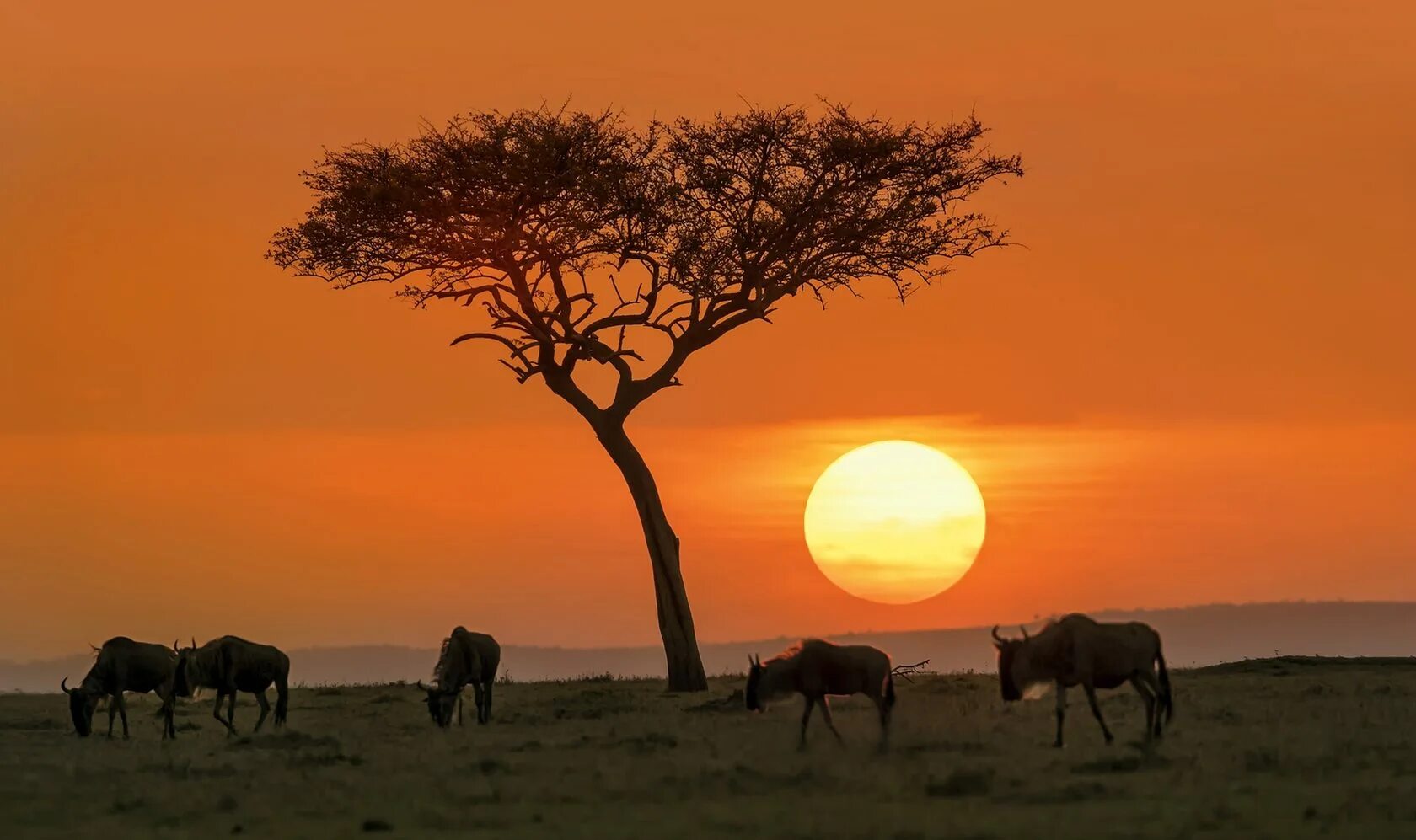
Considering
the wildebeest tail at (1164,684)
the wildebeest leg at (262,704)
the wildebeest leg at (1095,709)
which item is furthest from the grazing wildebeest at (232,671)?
the wildebeest tail at (1164,684)

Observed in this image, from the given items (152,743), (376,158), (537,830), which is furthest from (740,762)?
(376,158)

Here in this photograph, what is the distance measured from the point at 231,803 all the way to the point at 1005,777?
32.5 ft

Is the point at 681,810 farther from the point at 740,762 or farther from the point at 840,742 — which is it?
the point at 840,742

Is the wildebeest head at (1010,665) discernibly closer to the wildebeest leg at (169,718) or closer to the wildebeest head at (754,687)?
the wildebeest head at (754,687)

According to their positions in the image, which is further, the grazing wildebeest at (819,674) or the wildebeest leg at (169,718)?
the wildebeest leg at (169,718)

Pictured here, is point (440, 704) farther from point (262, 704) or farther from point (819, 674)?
point (819, 674)

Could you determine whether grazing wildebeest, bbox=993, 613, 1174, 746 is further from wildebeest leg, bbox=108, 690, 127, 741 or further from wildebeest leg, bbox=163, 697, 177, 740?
wildebeest leg, bbox=108, 690, 127, 741

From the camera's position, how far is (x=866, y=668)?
29062 millimetres

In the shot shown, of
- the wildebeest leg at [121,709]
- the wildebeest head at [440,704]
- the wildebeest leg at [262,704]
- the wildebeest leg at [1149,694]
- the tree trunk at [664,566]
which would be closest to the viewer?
the wildebeest leg at [1149,694]

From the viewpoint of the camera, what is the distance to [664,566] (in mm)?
45188

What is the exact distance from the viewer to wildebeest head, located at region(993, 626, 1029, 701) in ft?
94.5

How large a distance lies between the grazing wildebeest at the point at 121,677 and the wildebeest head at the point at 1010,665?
15.4 meters

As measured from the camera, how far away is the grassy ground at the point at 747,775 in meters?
21.3

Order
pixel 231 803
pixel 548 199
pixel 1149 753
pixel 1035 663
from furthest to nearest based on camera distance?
pixel 548 199, pixel 1035 663, pixel 1149 753, pixel 231 803
